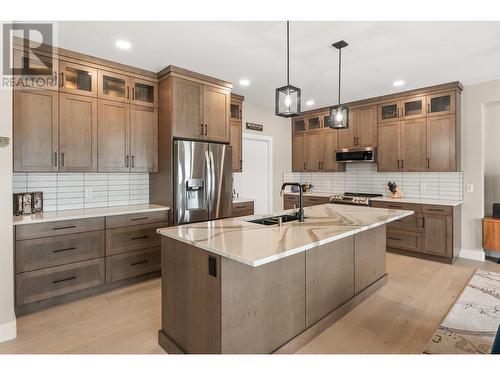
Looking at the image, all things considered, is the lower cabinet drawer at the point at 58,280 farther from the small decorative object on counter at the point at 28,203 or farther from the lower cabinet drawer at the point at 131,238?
the small decorative object on counter at the point at 28,203

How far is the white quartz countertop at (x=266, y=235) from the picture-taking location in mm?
1560

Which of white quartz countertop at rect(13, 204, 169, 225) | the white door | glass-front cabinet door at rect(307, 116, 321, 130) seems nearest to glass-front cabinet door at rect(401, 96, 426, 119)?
glass-front cabinet door at rect(307, 116, 321, 130)

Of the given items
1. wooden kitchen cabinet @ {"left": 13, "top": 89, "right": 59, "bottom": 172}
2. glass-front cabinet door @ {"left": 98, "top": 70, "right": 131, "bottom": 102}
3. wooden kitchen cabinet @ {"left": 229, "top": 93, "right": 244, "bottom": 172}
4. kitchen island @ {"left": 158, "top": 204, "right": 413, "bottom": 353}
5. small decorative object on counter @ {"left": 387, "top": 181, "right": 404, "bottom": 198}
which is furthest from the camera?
small decorative object on counter @ {"left": 387, "top": 181, "right": 404, "bottom": 198}

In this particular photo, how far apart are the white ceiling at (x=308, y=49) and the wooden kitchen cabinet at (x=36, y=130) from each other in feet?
2.04

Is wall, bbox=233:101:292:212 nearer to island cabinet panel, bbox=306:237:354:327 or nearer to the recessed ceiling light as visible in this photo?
the recessed ceiling light

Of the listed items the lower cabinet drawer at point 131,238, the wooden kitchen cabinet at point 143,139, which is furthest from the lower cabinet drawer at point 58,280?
the wooden kitchen cabinet at point 143,139

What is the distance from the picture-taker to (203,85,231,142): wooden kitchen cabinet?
3828mm

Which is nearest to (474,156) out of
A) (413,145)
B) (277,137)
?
(413,145)

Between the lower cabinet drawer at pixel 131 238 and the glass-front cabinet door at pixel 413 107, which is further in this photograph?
the glass-front cabinet door at pixel 413 107

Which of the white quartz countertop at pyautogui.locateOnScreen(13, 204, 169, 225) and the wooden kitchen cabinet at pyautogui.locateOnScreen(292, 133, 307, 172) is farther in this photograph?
the wooden kitchen cabinet at pyautogui.locateOnScreen(292, 133, 307, 172)

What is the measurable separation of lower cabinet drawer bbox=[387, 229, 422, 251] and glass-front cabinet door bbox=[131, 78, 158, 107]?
13.4ft

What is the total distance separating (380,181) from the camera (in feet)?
17.2

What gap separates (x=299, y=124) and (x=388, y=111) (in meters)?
1.82
